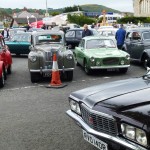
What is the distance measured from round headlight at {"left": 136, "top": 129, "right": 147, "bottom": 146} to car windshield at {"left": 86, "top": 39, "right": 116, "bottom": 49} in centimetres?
1044

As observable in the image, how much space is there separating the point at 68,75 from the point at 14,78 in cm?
208

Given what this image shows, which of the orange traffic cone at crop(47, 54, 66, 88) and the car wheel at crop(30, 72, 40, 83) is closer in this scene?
the orange traffic cone at crop(47, 54, 66, 88)

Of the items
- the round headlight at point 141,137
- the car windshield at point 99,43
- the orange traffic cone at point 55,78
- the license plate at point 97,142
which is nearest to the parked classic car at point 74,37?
the car windshield at point 99,43

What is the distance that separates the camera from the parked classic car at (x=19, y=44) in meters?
20.2

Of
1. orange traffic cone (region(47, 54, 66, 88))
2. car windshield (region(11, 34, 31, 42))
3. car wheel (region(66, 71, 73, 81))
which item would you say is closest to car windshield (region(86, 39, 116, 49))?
car wheel (region(66, 71, 73, 81))

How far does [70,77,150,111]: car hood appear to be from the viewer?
4155mm

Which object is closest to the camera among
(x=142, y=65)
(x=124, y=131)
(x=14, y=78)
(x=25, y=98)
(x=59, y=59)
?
(x=124, y=131)

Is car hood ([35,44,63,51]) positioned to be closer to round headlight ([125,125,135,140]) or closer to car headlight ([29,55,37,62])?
car headlight ([29,55,37,62])

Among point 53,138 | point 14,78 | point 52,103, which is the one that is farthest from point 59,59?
point 53,138

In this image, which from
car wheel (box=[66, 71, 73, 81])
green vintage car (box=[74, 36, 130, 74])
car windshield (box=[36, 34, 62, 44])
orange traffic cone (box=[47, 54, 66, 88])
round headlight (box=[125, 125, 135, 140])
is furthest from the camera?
car windshield (box=[36, 34, 62, 44])

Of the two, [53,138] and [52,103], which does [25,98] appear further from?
[53,138]

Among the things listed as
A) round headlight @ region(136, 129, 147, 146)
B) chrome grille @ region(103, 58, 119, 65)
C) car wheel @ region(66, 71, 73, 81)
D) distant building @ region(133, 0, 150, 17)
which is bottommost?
car wheel @ region(66, 71, 73, 81)

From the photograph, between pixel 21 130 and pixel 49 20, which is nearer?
pixel 21 130

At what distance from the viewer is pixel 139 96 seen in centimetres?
428
